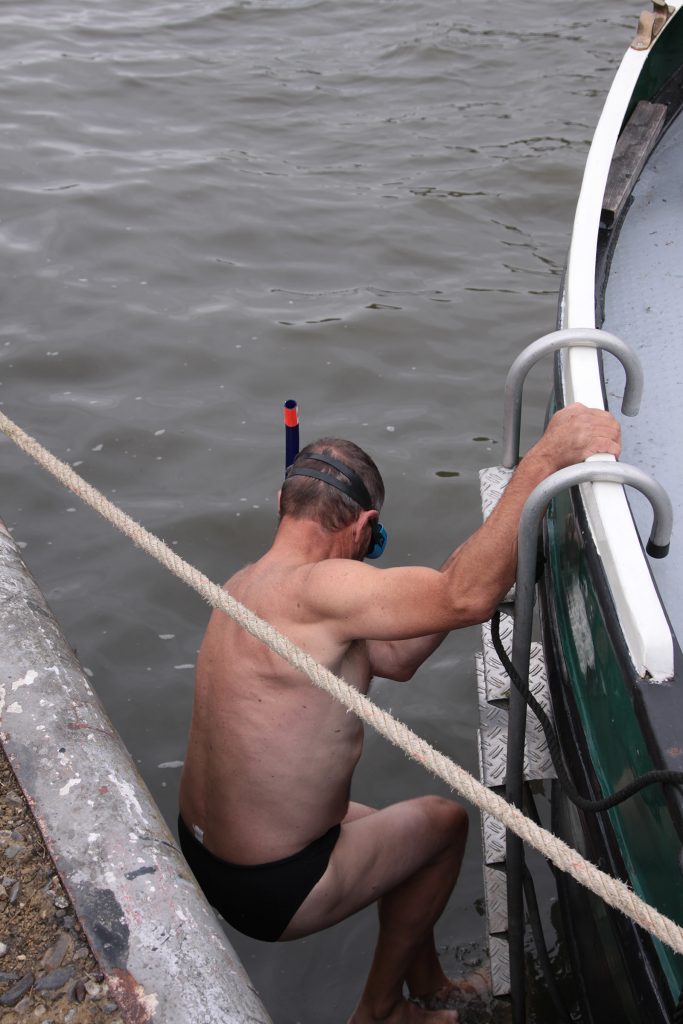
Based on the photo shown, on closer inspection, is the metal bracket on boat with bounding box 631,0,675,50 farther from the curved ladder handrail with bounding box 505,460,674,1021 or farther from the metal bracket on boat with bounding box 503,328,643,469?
the curved ladder handrail with bounding box 505,460,674,1021

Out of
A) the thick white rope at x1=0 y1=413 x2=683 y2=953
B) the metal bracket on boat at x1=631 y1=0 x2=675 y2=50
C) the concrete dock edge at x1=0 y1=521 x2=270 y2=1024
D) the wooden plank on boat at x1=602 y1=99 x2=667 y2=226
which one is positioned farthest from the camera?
the metal bracket on boat at x1=631 y1=0 x2=675 y2=50

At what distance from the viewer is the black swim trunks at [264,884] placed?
291cm

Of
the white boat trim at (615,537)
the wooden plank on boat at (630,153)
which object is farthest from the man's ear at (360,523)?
the wooden plank on boat at (630,153)

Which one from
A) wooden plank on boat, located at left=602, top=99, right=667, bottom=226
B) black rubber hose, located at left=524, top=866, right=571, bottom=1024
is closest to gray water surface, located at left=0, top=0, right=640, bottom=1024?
black rubber hose, located at left=524, top=866, right=571, bottom=1024

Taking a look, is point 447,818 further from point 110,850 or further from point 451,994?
point 110,850

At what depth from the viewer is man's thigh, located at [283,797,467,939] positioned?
9.73 ft

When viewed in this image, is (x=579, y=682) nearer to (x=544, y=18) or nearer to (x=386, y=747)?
(x=386, y=747)

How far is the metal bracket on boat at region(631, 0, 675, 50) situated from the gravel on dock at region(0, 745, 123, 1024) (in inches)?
139

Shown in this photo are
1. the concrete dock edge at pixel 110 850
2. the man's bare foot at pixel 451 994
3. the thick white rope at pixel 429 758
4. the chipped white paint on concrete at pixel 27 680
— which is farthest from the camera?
the man's bare foot at pixel 451 994

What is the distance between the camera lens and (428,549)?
5078 millimetres

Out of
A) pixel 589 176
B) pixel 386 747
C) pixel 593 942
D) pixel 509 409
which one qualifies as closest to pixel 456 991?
pixel 593 942

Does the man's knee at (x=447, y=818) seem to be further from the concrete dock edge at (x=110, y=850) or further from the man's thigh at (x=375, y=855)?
the concrete dock edge at (x=110, y=850)

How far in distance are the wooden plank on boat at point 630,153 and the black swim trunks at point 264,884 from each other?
2.39 m

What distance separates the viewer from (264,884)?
2926 mm
